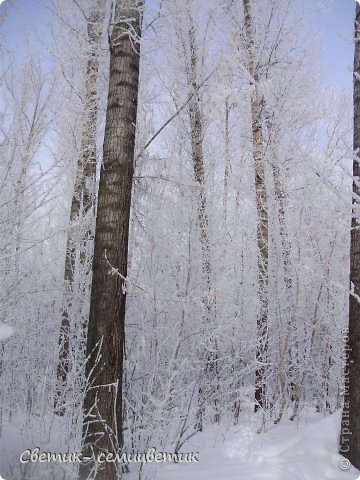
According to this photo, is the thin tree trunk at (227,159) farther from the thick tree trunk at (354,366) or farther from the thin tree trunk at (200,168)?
the thick tree trunk at (354,366)

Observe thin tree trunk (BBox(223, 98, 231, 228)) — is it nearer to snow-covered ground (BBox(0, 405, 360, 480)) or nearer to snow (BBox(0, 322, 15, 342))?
snow-covered ground (BBox(0, 405, 360, 480))

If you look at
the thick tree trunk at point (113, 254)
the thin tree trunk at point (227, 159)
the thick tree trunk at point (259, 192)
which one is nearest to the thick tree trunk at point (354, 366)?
the thick tree trunk at point (113, 254)

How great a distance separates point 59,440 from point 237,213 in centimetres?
492

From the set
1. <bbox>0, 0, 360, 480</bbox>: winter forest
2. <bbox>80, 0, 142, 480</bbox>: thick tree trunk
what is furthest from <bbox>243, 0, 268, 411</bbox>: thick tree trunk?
<bbox>80, 0, 142, 480</bbox>: thick tree trunk

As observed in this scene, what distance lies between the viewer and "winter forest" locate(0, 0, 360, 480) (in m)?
2.92

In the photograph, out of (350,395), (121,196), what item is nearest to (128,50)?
(121,196)

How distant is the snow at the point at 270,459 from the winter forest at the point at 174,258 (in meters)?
0.02

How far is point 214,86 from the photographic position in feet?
16.7

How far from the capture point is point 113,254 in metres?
2.96

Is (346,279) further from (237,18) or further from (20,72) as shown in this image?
(20,72)

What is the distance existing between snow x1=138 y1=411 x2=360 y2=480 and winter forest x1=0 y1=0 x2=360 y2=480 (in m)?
0.02

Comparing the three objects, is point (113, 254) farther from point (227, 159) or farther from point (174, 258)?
point (227, 159)

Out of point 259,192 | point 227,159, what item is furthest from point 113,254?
point 227,159

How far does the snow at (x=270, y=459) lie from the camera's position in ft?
9.86
